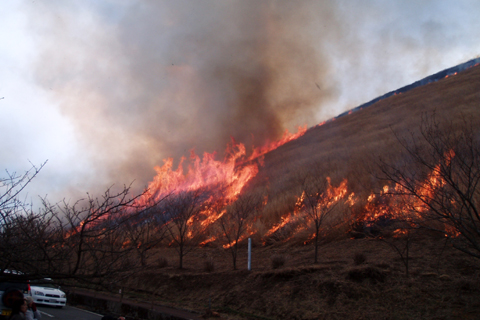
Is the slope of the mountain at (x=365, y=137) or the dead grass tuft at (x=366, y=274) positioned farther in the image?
the slope of the mountain at (x=365, y=137)

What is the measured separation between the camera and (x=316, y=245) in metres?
12.8

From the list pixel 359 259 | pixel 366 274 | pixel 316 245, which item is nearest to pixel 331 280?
pixel 366 274

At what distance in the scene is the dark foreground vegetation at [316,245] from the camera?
4.95 metres

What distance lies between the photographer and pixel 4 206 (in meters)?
5.64

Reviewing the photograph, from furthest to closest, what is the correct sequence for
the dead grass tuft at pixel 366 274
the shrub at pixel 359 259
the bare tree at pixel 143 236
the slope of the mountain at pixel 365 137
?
1. the slope of the mountain at pixel 365 137
2. the shrub at pixel 359 259
3. the dead grass tuft at pixel 366 274
4. the bare tree at pixel 143 236

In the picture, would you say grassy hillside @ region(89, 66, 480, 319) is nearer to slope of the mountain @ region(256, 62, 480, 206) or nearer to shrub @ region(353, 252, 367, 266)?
shrub @ region(353, 252, 367, 266)

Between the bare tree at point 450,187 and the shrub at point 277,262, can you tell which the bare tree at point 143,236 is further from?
the bare tree at point 450,187

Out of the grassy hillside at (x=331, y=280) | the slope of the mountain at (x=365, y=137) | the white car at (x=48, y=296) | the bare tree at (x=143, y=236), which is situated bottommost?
the white car at (x=48, y=296)

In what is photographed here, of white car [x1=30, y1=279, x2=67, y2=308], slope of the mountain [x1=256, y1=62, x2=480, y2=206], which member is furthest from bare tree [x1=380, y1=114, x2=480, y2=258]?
white car [x1=30, y1=279, x2=67, y2=308]

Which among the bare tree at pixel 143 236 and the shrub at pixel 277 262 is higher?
the bare tree at pixel 143 236

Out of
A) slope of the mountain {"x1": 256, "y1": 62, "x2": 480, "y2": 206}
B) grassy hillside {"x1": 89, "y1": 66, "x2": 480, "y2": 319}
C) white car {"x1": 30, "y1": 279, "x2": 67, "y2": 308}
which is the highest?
slope of the mountain {"x1": 256, "y1": 62, "x2": 480, "y2": 206}

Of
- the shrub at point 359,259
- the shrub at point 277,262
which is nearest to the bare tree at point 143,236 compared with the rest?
the shrub at point 277,262

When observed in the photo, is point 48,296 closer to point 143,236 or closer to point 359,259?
point 143,236

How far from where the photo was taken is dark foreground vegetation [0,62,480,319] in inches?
195
